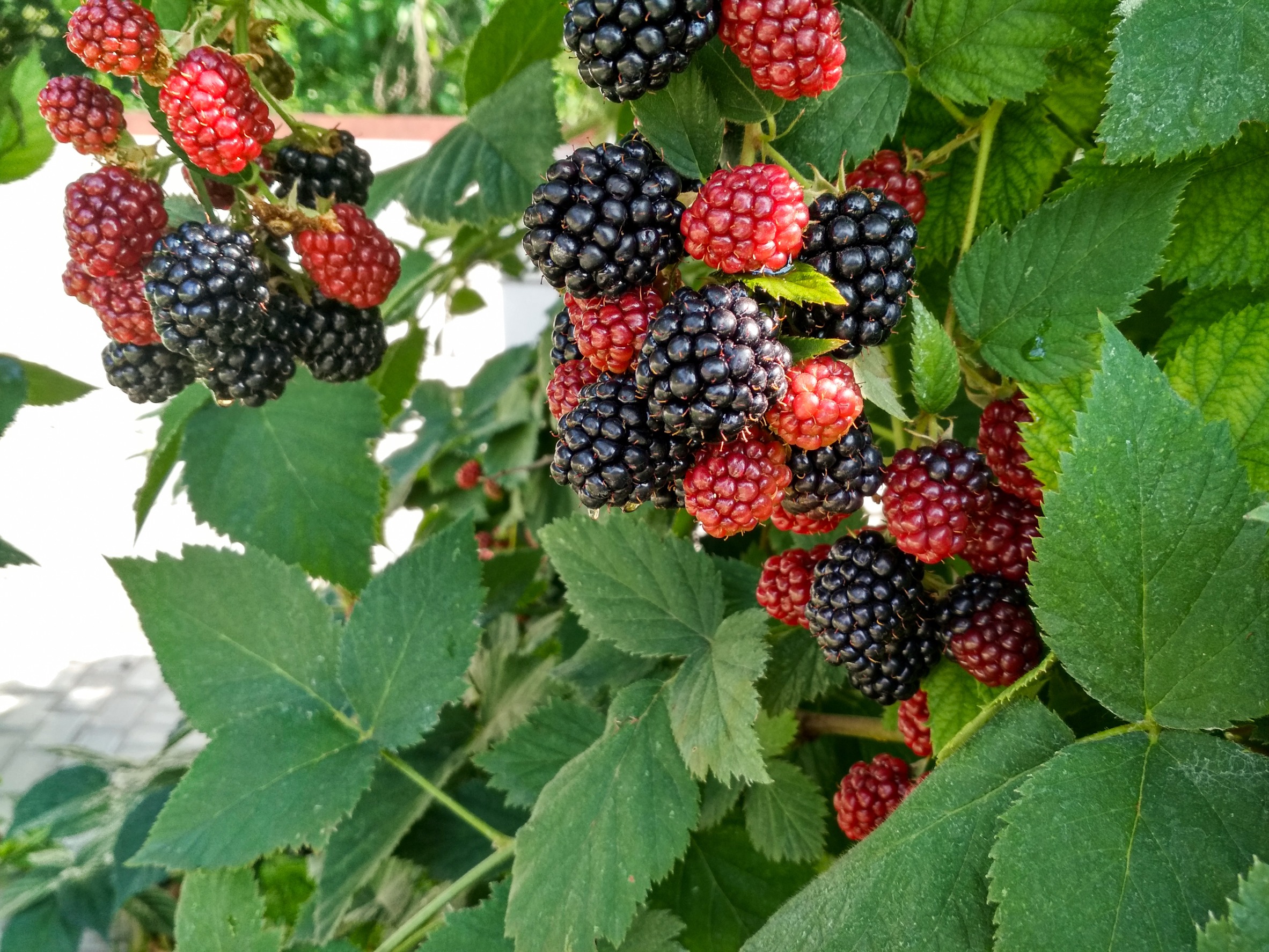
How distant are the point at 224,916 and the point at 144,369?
1.63ft

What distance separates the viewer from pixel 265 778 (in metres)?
0.80

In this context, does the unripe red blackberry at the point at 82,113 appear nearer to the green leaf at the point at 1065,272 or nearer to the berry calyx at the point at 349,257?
the berry calyx at the point at 349,257

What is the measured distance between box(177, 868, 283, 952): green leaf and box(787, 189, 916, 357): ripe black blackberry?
2.39 ft

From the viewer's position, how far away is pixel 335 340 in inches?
29.3

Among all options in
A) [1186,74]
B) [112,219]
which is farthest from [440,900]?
[1186,74]

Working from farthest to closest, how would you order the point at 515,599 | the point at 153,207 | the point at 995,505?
the point at 515,599, the point at 153,207, the point at 995,505

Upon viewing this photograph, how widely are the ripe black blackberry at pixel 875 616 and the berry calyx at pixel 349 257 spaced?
16.3 inches

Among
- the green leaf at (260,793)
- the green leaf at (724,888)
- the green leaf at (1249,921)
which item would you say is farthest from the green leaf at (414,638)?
the green leaf at (1249,921)

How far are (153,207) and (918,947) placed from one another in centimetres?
70

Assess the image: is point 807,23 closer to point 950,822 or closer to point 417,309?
point 950,822

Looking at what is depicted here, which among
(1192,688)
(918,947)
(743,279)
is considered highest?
(743,279)

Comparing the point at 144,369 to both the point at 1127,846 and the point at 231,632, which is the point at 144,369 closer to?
the point at 231,632

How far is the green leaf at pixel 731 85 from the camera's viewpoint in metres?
0.44

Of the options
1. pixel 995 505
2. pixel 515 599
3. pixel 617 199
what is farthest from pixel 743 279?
pixel 515 599
